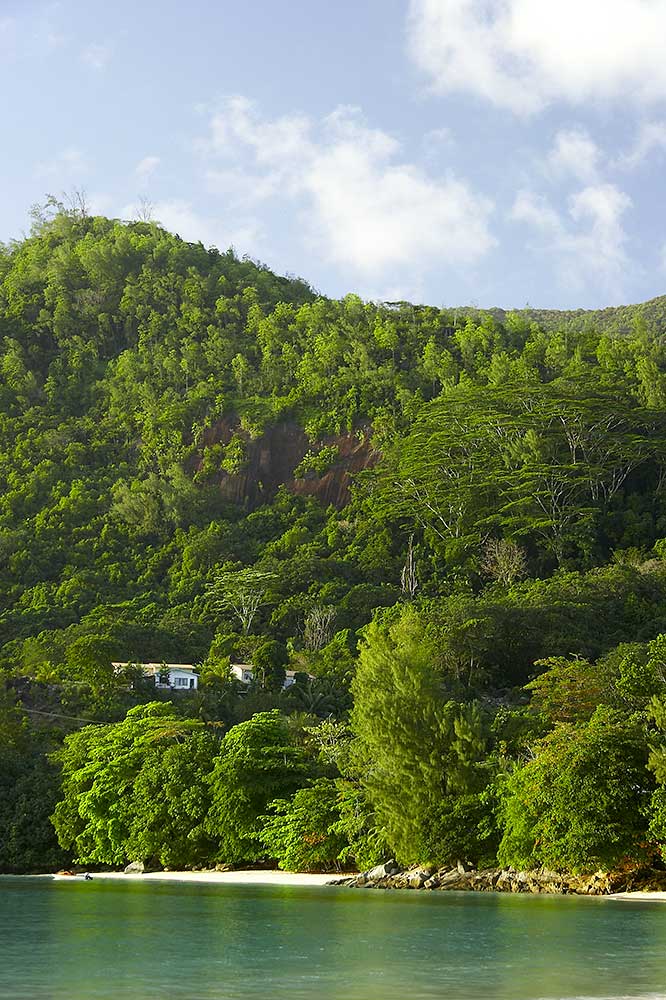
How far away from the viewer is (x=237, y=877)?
144ft

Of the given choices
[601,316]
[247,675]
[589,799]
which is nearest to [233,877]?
[589,799]

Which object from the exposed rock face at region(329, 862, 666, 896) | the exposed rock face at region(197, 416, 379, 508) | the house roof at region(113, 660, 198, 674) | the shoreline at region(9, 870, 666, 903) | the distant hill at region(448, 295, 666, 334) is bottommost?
the shoreline at region(9, 870, 666, 903)

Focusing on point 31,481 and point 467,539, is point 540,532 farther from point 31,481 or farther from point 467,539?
point 31,481

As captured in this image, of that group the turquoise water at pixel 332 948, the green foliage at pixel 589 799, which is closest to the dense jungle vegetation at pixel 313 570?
the green foliage at pixel 589 799

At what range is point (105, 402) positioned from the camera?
11644 cm

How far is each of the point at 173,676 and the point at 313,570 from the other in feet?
63.3

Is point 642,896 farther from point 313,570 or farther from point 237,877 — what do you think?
point 313,570

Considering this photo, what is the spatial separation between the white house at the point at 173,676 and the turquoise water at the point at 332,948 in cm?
3188

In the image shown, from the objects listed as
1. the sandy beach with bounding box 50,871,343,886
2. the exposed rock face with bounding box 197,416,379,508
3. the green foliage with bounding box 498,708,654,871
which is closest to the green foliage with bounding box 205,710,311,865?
the sandy beach with bounding box 50,871,343,886

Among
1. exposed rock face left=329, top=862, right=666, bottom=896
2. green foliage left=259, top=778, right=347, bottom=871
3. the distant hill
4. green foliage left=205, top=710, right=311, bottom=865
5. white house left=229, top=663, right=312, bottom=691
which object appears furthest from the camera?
the distant hill

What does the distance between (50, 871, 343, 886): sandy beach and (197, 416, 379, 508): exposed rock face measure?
55.7m

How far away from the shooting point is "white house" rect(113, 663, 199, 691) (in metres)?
66.8

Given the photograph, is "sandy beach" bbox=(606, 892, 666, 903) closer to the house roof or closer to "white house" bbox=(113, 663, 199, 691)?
"white house" bbox=(113, 663, 199, 691)

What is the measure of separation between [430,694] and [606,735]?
7.79 meters
